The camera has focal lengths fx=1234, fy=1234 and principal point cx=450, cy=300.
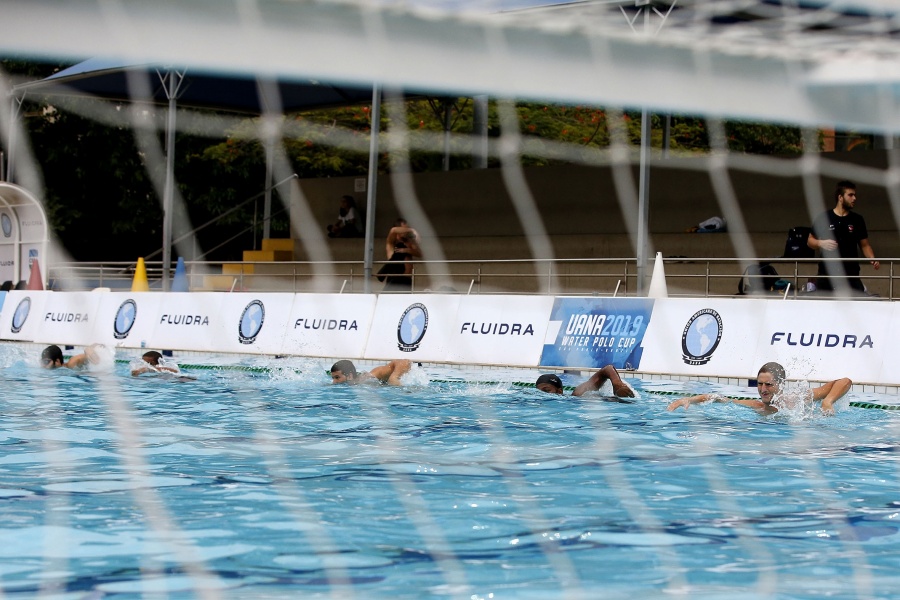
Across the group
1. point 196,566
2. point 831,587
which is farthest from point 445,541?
point 831,587

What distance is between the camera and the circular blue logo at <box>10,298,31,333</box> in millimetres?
19953

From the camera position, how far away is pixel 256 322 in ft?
52.4

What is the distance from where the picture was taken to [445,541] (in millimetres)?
5477

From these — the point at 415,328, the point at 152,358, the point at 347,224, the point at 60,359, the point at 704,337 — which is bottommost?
the point at 60,359

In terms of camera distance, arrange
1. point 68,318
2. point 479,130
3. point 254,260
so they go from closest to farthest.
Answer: point 68,318 → point 254,260 → point 479,130

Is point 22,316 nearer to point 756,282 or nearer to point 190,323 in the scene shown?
point 190,323

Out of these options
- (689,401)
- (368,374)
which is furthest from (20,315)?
(689,401)

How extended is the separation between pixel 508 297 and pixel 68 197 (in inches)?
734

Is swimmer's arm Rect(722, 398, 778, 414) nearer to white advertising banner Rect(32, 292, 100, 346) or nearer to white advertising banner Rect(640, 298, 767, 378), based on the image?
white advertising banner Rect(640, 298, 767, 378)

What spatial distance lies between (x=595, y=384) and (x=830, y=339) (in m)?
2.16

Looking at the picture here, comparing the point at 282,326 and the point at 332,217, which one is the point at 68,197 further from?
the point at 282,326

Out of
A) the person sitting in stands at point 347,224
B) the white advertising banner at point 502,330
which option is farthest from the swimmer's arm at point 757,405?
the person sitting in stands at point 347,224

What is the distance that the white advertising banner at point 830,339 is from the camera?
10953 mm

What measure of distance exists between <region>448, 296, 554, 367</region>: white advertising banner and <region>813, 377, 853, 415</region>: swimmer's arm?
11.8ft
